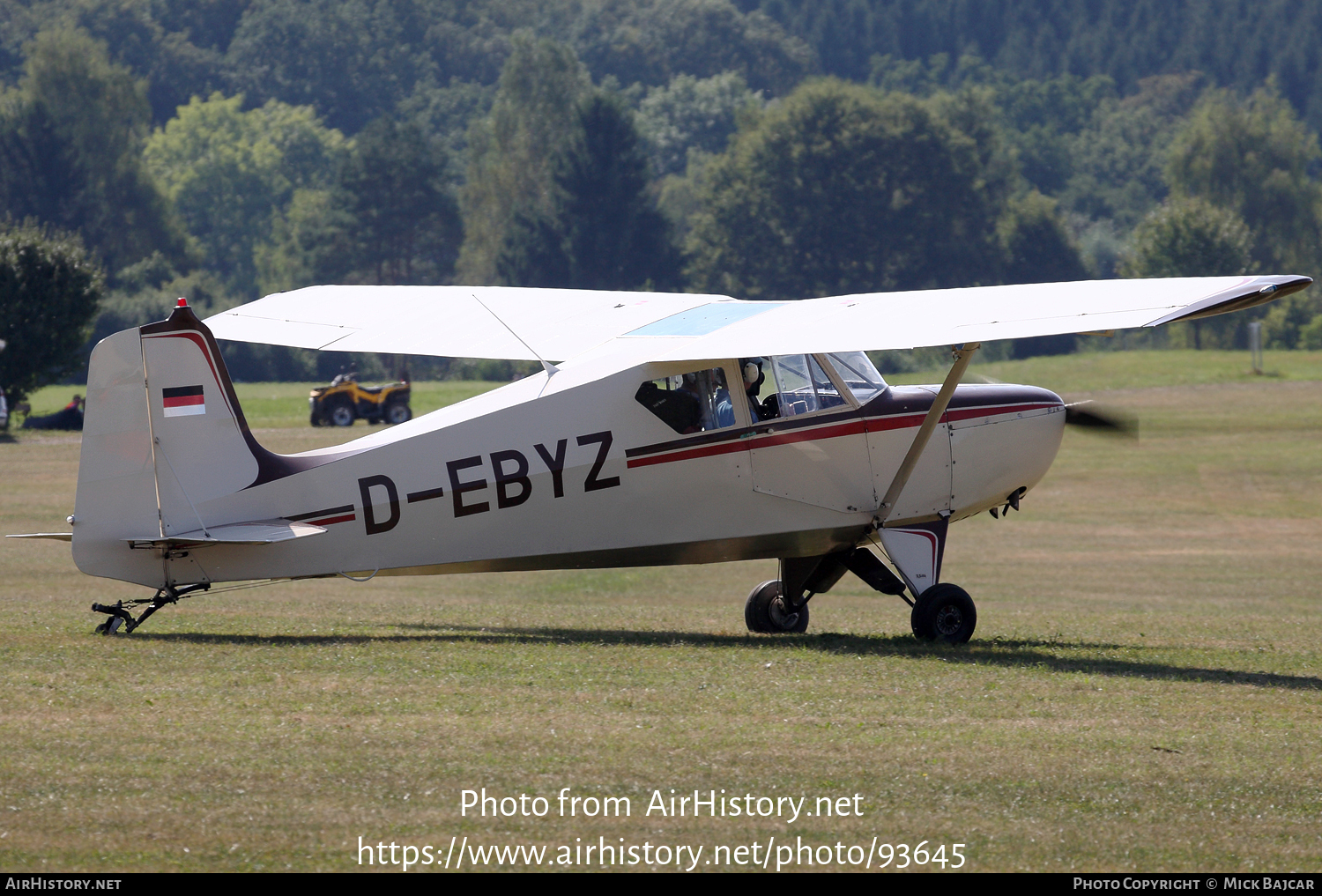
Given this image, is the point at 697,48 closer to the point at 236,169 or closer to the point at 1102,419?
the point at 236,169

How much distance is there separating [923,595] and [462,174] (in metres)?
132

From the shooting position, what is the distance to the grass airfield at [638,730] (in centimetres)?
603

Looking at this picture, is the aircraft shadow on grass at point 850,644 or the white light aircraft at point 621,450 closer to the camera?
the white light aircraft at point 621,450

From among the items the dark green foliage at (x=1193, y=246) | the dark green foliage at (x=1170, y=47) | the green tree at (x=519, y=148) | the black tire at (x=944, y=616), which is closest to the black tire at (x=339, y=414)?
the black tire at (x=944, y=616)

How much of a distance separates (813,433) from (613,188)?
92.3 meters

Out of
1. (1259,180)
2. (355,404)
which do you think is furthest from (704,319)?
(1259,180)

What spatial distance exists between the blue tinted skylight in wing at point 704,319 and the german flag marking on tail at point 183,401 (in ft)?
10.4

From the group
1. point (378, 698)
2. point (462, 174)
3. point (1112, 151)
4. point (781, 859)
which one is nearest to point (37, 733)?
point (378, 698)

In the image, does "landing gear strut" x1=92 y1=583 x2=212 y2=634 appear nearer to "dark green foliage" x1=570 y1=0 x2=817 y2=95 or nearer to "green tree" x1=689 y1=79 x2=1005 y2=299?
"green tree" x1=689 y1=79 x2=1005 y2=299

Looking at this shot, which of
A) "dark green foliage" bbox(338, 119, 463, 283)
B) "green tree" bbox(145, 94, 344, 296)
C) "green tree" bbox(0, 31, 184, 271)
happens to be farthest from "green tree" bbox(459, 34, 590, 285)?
"green tree" bbox(145, 94, 344, 296)

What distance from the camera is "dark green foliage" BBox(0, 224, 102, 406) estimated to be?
148 feet

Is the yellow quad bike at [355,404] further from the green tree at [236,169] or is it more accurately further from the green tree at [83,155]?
the green tree at [236,169]

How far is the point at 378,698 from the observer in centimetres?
828
